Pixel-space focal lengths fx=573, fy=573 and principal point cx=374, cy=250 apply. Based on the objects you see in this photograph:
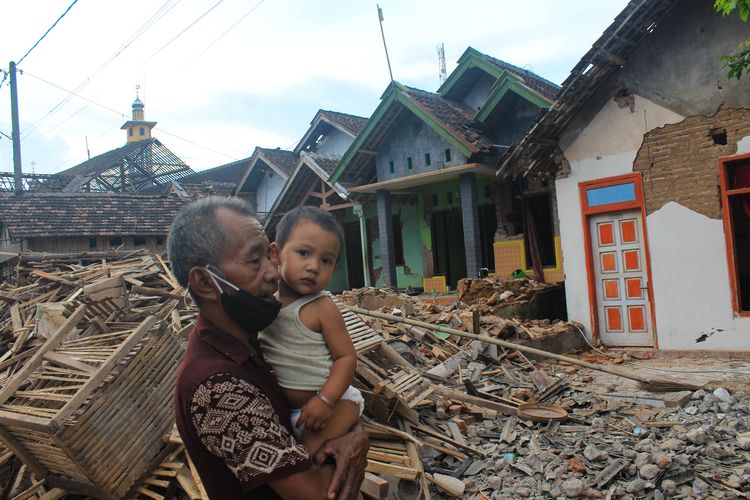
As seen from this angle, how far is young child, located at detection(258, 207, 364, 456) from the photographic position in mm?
2098

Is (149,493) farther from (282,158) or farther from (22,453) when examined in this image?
(282,158)

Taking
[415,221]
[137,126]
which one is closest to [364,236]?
[415,221]

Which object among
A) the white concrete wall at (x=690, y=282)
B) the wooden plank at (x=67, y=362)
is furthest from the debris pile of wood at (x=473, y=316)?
the wooden plank at (x=67, y=362)

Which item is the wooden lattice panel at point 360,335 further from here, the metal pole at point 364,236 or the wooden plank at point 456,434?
the metal pole at point 364,236

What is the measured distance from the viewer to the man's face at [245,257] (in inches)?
75.7

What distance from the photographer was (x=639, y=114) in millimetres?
10273

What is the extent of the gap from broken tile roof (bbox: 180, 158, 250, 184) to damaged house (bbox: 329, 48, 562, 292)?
18191 mm

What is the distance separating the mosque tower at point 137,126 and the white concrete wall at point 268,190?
32846mm

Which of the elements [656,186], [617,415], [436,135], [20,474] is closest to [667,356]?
[656,186]

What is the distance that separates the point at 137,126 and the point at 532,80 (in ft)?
151

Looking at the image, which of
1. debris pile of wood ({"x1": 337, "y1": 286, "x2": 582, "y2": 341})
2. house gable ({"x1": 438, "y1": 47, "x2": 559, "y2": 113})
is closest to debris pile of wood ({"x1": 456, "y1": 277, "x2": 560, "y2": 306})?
debris pile of wood ({"x1": 337, "y1": 286, "x2": 582, "y2": 341})

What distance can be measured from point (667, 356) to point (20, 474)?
960 centimetres

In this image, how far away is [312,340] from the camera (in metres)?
2.29

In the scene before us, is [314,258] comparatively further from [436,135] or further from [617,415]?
[436,135]
